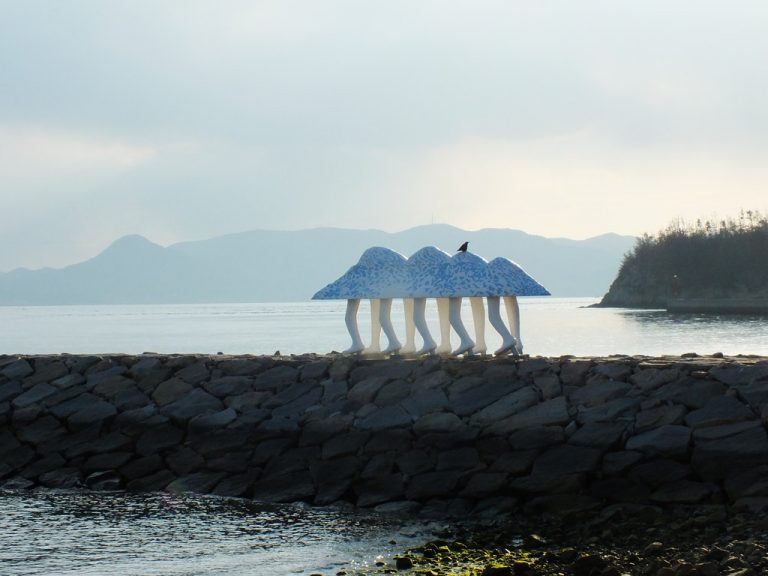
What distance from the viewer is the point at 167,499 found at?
16.0m

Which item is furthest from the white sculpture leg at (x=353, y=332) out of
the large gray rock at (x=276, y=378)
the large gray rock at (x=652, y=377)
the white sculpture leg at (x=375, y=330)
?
the large gray rock at (x=652, y=377)

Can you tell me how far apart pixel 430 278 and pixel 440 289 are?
0.36 m

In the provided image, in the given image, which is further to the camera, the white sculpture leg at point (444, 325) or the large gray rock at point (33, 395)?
the white sculpture leg at point (444, 325)

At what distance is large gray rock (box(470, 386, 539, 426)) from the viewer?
50.6 ft

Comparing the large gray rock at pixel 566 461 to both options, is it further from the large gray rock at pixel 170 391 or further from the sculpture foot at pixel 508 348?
the large gray rock at pixel 170 391

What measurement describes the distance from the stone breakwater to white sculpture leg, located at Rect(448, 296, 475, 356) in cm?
100

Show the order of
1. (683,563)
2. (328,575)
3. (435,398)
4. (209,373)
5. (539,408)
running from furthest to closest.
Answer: (209,373) < (435,398) < (539,408) < (328,575) < (683,563)

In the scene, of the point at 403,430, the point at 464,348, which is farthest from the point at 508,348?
the point at 403,430

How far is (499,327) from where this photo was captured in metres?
19.0

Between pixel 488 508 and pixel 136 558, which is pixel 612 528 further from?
pixel 136 558

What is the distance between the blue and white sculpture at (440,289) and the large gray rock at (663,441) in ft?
13.9

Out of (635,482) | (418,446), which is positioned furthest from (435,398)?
(635,482)

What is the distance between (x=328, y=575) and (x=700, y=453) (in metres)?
5.20

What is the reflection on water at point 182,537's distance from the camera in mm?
12484
